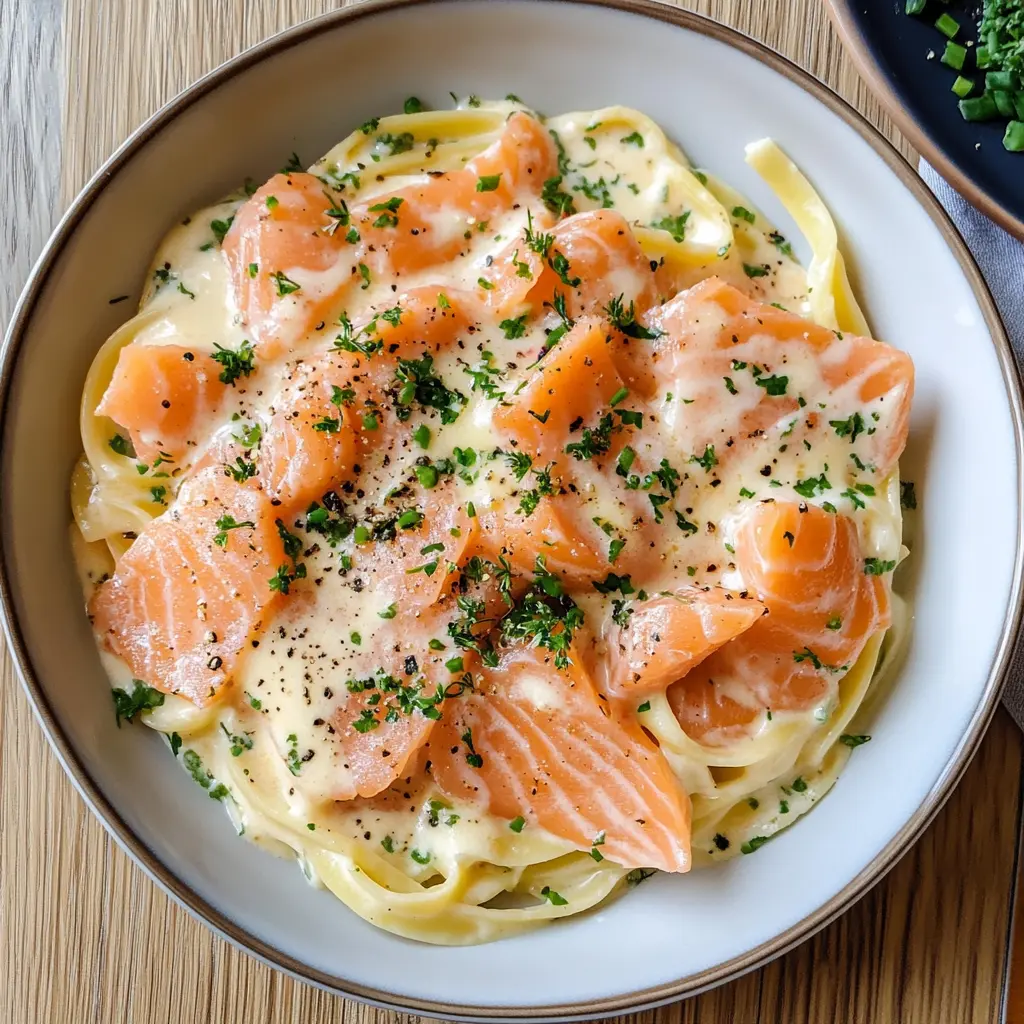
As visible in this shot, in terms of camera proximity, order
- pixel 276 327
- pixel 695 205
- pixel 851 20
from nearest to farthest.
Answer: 1. pixel 851 20
2. pixel 276 327
3. pixel 695 205

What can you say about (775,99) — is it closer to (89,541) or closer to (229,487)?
(229,487)

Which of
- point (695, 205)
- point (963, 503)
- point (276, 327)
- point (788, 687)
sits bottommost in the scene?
point (788, 687)

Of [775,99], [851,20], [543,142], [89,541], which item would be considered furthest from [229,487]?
[851,20]

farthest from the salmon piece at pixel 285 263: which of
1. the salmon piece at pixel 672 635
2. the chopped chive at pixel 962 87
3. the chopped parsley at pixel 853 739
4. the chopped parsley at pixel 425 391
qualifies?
the chopped parsley at pixel 853 739

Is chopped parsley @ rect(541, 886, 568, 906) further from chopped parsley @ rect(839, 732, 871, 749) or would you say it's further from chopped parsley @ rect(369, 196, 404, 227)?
chopped parsley @ rect(369, 196, 404, 227)

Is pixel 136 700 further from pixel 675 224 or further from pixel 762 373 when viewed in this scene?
pixel 675 224

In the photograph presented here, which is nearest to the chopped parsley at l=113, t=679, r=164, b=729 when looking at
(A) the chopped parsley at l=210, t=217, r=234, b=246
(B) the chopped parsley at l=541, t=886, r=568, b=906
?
(B) the chopped parsley at l=541, t=886, r=568, b=906
